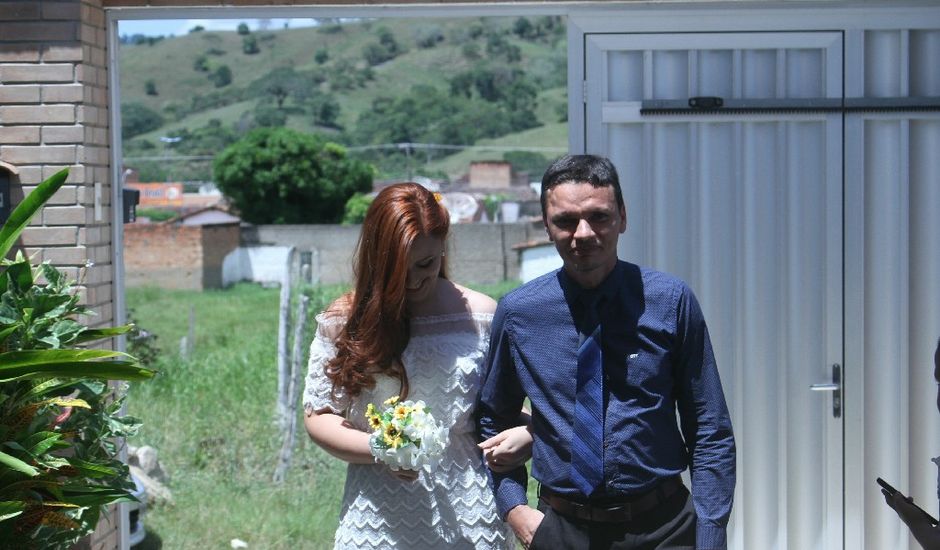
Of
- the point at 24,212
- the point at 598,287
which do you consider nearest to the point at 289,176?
the point at 24,212

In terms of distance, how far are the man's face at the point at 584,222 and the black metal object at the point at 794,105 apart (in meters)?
1.71

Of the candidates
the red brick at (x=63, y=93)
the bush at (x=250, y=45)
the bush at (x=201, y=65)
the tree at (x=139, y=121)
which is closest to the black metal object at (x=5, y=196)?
the red brick at (x=63, y=93)

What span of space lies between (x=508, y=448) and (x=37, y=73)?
2.36 metres

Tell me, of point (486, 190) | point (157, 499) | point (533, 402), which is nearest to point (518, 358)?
point (533, 402)

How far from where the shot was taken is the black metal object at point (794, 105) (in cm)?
418

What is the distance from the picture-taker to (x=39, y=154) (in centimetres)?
404

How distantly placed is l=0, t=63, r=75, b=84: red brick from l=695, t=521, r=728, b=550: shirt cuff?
273 cm

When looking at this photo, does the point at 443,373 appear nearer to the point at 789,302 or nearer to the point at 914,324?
the point at 789,302

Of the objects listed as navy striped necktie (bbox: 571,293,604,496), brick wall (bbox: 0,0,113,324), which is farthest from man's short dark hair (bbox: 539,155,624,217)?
brick wall (bbox: 0,0,113,324)

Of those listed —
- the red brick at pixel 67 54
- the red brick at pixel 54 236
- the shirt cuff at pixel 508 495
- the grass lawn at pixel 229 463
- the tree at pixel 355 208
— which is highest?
the tree at pixel 355 208

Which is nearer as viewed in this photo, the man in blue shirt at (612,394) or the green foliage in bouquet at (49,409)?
the man in blue shirt at (612,394)

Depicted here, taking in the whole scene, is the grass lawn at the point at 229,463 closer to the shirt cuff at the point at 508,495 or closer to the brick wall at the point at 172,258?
the shirt cuff at the point at 508,495

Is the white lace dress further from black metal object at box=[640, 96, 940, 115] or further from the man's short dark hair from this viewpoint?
black metal object at box=[640, 96, 940, 115]

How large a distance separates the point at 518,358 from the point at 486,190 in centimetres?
3682
